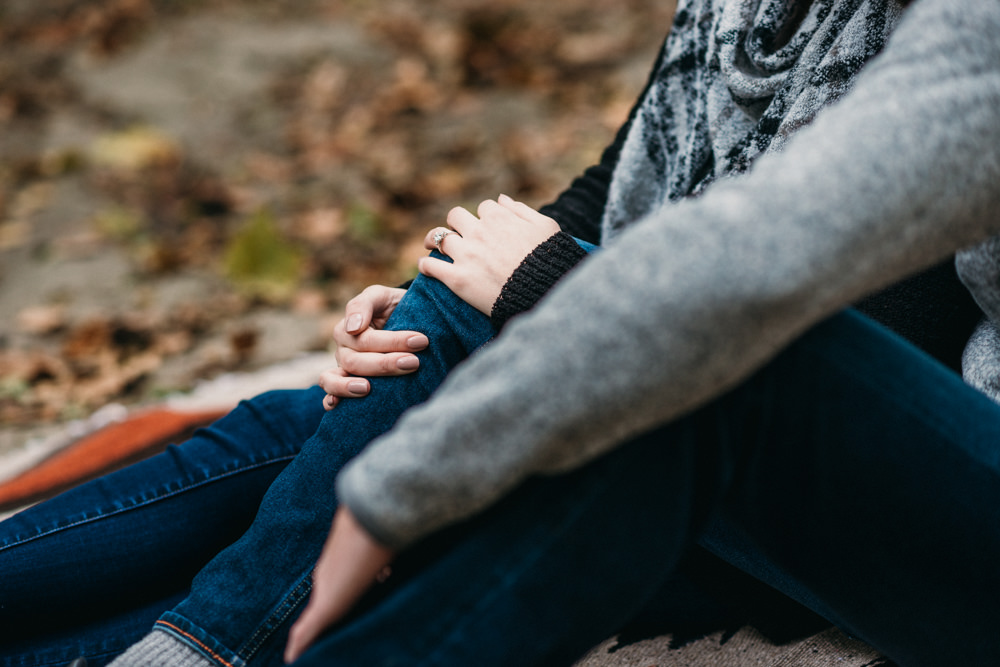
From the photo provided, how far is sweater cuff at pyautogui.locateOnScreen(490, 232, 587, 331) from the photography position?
963mm

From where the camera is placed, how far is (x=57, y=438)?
6.21 feet

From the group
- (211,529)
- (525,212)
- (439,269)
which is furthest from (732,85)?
(211,529)

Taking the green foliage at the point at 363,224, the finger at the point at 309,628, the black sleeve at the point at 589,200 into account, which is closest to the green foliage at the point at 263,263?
the green foliage at the point at 363,224

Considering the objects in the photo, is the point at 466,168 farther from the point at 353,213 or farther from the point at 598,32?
the point at 598,32

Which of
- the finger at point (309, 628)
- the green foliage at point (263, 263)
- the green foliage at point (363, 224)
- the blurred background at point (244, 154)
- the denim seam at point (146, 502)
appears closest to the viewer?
the finger at point (309, 628)

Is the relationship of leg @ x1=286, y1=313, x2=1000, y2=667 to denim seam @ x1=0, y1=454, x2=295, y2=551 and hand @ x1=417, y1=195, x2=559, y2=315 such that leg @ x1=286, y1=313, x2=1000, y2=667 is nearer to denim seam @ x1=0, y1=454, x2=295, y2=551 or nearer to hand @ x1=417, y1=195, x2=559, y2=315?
hand @ x1=417, y1=195, x2=559, y2=315

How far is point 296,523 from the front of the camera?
928 millimetres

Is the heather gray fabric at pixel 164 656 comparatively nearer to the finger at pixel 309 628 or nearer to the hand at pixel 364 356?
the finger at pixel 309 628

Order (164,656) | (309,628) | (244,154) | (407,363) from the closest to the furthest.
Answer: (309,628), (164,656), (407,363), (244,154)

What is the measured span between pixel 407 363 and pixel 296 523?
239 millimetres

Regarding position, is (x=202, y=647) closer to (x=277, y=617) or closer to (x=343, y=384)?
(x=277, y=617)

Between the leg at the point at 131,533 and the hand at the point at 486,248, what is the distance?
1.22 feet

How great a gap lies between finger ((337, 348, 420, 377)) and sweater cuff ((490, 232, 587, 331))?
123 millimetres

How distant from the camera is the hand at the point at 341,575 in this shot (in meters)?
0.69
